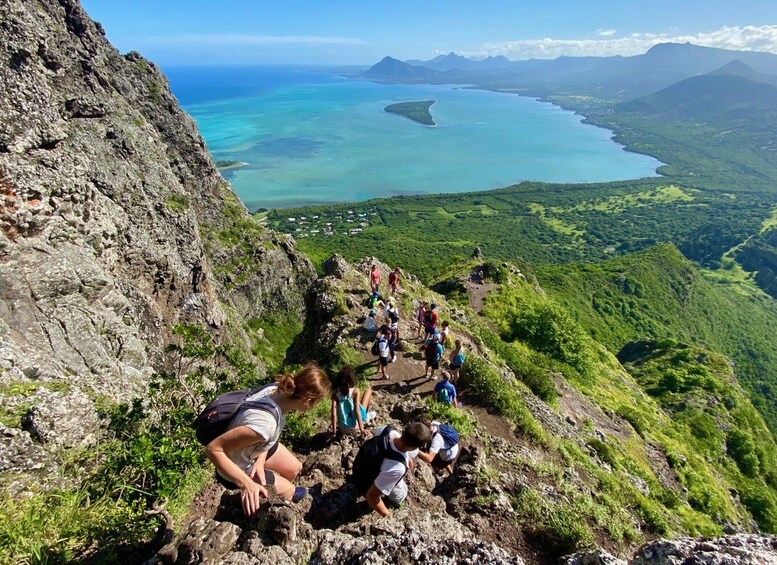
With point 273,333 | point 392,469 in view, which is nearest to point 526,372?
point 392,469


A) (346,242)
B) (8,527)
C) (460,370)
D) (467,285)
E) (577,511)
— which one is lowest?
(346,242)

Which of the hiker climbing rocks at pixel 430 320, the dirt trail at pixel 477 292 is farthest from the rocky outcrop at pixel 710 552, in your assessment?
the dirt trail at pixel 477 292

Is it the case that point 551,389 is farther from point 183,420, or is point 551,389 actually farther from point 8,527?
point 8,527

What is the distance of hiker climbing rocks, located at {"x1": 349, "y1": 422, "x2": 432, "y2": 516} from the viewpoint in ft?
19.9

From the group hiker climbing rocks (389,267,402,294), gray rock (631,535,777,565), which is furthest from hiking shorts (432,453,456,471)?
hiker climbing rocks (389,267,402,294)

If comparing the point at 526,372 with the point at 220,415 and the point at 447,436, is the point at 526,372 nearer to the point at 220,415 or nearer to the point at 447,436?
the point at 447,436

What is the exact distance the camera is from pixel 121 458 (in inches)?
208

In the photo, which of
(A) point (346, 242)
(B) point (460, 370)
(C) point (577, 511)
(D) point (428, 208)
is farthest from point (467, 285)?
(D) point (428, 208)

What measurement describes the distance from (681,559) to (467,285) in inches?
1245

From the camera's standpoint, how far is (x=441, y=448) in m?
7.78

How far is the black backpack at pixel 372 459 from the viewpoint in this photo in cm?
614

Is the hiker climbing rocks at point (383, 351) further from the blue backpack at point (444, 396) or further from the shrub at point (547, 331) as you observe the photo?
the shrub at point (547, 331)

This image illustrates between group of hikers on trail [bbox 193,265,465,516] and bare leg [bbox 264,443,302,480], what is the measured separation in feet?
0.04

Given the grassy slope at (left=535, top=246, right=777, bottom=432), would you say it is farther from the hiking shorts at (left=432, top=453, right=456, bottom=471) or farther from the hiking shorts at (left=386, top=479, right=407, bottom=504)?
the hiking shorts at (left=386, top=479, right=407, bottom=504)
